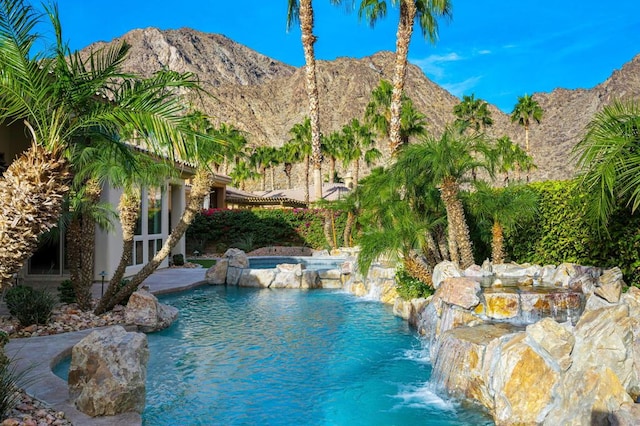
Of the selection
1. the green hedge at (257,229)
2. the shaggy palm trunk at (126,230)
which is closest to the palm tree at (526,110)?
the green hedge at (257,229)

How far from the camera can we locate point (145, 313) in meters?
10.5

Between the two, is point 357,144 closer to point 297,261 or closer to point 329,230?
point 329,230

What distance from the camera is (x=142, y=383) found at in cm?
603

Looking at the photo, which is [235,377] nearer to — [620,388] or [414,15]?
[620,388]

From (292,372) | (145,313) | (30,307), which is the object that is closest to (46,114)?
(292,372)

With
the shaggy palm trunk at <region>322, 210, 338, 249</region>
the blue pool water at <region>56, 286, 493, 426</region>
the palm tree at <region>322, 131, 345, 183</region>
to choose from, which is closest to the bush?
the blue pool water at <region>56, 286, 493, 426</region>

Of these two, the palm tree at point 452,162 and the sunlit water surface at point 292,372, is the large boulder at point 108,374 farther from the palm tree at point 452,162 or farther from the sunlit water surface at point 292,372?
the palm tree at point 452,162

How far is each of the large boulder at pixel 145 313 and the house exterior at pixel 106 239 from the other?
1833mm

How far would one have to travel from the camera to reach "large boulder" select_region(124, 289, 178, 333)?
10406mm

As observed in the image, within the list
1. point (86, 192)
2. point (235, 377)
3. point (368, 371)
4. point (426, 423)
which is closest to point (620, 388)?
point (426, 423)

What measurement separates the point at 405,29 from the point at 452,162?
10.2m

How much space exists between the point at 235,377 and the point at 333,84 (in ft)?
444

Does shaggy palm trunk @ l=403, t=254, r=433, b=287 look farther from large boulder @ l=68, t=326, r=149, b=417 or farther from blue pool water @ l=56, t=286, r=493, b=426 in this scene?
large boulder @ l=68, t=326, r=149, b=417

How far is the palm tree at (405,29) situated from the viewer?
18.7m
